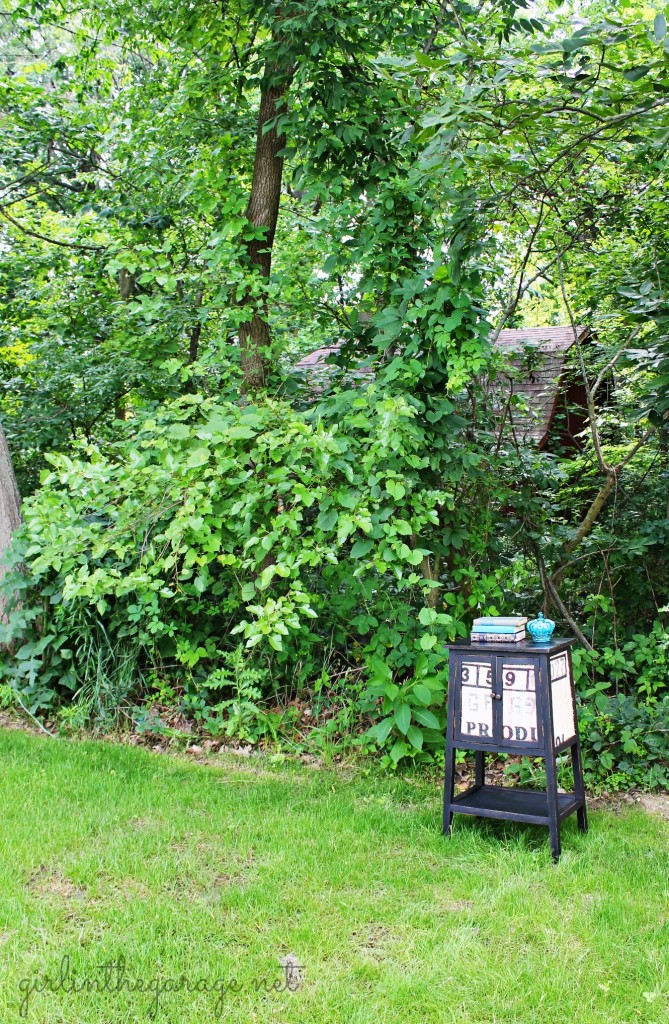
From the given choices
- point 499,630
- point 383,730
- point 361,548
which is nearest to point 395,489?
point 361,548

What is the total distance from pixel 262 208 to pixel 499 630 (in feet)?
10.1

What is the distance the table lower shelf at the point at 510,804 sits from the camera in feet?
11.2

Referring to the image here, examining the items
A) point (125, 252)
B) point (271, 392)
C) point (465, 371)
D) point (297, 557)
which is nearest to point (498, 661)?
point (297, 557)

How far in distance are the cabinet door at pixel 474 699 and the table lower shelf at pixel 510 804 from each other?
0.26 metres

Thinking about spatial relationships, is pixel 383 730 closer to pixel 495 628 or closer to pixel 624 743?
pixel 495 628

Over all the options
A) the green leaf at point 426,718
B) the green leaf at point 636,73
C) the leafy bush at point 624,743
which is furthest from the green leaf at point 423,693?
the green leaf at point 636,73

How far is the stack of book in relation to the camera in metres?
3.69

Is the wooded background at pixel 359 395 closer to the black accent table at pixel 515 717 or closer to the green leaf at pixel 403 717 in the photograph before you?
the green leaf at pixel 403 717

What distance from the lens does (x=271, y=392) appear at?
202 inches

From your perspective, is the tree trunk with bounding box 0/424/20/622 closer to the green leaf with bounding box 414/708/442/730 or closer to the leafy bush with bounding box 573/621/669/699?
the green leaf with bounding box 414/708/442/730

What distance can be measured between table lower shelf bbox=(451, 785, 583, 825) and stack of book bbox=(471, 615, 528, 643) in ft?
2.34

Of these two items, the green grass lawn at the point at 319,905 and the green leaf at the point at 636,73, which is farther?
the green leaf at the point at 636,73

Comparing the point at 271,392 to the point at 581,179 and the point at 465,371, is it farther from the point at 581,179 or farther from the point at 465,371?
the point at 581,179

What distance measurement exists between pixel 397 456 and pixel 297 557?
2.44 ft
